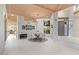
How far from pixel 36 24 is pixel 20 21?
11.2 ft

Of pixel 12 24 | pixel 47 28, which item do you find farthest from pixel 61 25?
pixel 12 24

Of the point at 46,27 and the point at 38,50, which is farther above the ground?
the point at 46,27

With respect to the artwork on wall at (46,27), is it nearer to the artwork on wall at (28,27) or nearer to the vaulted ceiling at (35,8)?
the artwork on wall at (28,27)

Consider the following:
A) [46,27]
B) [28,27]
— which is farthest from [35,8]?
[46,27]

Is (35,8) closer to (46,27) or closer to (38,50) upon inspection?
(46,27)

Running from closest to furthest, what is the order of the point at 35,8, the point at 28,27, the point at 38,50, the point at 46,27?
the point at 38,50 < the point at 35,8 < the point at 28,27 < the point at 46,27

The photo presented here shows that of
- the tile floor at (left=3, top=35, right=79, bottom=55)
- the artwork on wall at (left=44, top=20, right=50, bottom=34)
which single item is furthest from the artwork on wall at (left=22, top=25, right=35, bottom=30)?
the tile floor at (left=3, top=35, right=79, bottom=55)

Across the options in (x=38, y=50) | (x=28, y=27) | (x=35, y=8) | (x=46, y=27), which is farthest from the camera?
(x=46, y=27)

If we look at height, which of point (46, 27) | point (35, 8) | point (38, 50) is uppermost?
point (35, 8)

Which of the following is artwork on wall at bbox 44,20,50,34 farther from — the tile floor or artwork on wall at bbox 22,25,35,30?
the tile floor

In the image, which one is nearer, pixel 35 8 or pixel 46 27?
pixel 35 8

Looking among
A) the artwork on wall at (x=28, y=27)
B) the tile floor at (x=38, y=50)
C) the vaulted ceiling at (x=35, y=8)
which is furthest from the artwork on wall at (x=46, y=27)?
the tile floor at (x=38, y=50)

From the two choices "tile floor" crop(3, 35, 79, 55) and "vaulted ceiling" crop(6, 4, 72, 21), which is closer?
"tile floor" crop(3, 35, 79, 55)
